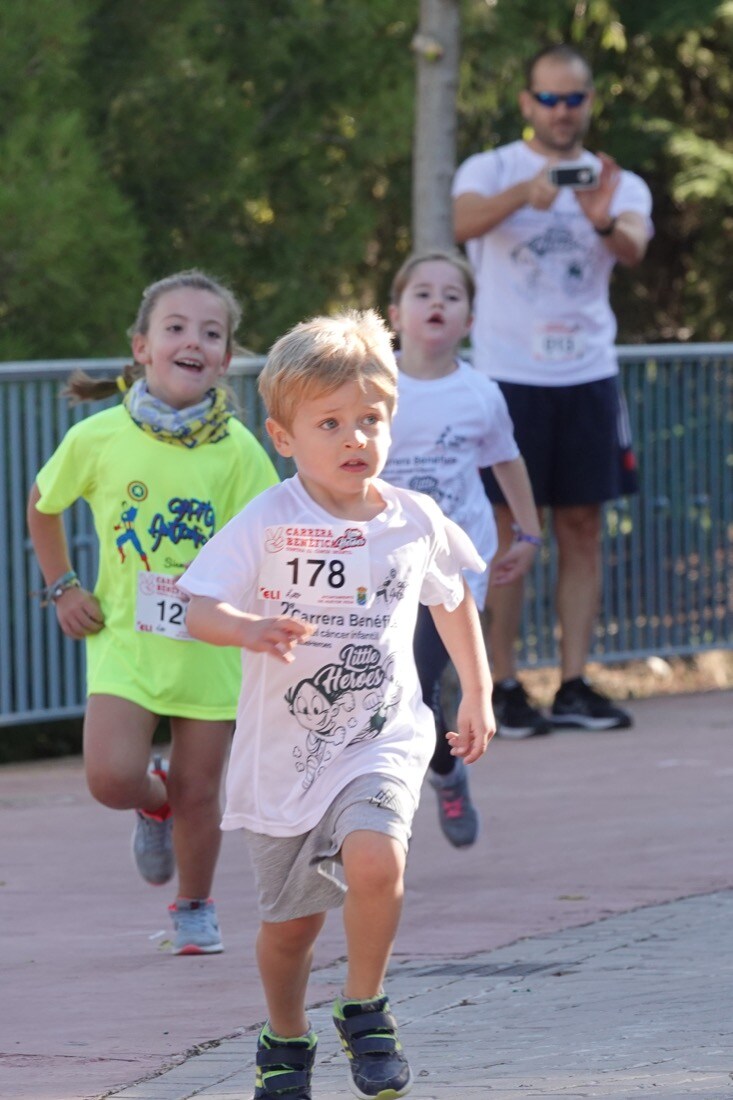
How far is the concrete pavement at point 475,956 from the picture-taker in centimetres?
Result: 424

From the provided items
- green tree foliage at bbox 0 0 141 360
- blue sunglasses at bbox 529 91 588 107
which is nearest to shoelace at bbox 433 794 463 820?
blue sunglasses at bbox 529 91 588 107

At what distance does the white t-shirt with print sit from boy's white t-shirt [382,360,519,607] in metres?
2.08

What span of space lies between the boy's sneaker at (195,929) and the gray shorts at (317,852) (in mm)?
1526

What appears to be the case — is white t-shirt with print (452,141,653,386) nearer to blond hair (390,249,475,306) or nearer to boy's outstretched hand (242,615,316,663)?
blond hair (390,249,475,306)

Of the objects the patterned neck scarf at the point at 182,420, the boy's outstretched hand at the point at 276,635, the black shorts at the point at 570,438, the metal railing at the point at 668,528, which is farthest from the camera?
the metal railing at the point at 668,528

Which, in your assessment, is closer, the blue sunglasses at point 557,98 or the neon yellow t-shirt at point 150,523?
the neon yellow t-shirt at point 150,523

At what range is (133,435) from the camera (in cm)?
564

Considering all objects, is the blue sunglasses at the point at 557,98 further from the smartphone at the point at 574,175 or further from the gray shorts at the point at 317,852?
the gray shorts at the point at 317,852

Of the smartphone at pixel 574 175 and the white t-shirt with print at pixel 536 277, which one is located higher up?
the smartphone at pixel 574 175

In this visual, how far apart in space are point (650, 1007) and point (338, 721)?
3.76ft

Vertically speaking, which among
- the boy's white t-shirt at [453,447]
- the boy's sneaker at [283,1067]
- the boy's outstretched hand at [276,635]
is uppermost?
the boy's white t-shirt at [453,447]

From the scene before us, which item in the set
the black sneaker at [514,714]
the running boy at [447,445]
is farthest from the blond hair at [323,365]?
the black sneaker at [514,714]

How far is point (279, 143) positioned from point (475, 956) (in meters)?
7.93

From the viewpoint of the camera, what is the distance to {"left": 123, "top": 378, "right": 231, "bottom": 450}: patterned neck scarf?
5573mm
